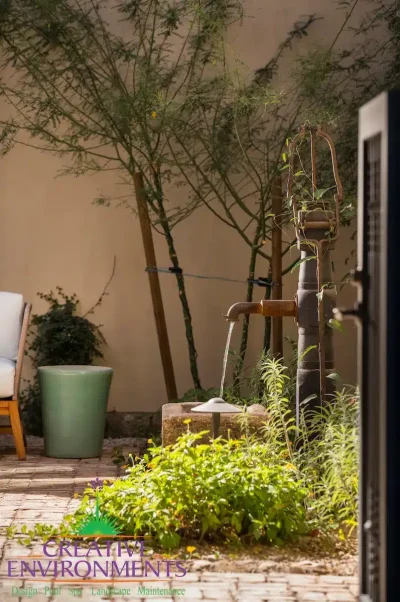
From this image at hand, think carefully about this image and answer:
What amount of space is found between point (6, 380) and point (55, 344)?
0.74 m

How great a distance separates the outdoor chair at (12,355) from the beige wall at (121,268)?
0.60 meters

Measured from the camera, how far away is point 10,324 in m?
5.88

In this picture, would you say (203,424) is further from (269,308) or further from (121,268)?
(121,268)

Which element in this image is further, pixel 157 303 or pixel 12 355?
pixel 157 303

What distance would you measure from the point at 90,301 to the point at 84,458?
1.29 metres

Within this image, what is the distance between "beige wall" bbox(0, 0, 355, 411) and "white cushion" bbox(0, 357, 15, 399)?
1102 mm

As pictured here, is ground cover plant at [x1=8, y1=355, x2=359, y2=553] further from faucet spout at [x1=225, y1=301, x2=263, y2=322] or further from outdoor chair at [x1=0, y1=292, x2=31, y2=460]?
outdoor chair at [x1=0, y1=292, x2=31, y2=460]

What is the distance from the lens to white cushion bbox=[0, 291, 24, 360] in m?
5.88

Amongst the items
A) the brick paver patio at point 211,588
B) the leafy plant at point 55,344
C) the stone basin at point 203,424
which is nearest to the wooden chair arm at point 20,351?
the leafy plant at point 55,344

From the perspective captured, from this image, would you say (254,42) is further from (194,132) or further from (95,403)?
(95,403)

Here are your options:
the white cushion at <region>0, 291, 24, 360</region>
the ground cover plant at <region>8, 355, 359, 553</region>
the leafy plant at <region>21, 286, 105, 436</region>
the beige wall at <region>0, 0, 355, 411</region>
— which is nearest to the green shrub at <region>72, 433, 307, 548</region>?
the ground cover plant at <region>8, 355, 359, 553</region>

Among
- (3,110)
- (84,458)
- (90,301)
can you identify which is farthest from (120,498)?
(3,110)

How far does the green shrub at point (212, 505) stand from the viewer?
134 inches

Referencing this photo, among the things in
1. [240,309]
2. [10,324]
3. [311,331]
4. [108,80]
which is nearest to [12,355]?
[10,324]
